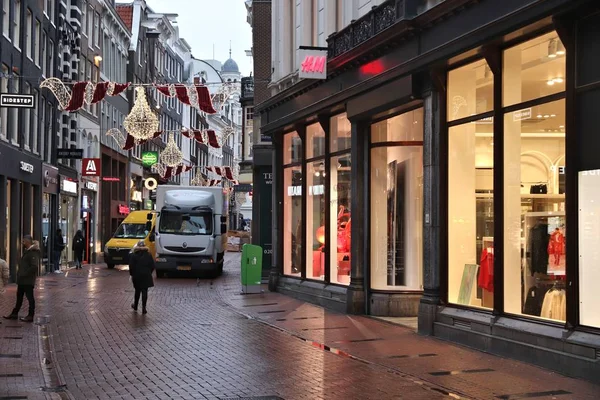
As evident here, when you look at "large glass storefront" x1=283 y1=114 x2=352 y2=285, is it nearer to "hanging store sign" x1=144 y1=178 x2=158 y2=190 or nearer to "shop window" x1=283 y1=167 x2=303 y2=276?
"shop window" x1=283 y1=167 x2=303 y2=276

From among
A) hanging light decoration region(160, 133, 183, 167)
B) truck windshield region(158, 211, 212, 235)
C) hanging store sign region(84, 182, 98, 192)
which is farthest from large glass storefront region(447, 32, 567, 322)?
hanging light decoration region(160, 133, 183, 167)

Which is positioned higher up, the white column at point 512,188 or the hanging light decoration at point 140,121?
the hanging light decoration at point 140,121

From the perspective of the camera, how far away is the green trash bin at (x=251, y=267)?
2742 centimetres

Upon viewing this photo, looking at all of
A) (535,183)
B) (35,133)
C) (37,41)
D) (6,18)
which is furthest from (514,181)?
(37,41)

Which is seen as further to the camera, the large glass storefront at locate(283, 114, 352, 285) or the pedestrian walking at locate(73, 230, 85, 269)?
Answer: the pedestrian walking at locate(73, 230, 85, 269)

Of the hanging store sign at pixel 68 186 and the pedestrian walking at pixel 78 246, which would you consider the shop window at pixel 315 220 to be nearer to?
the hanging store sign at pixel 68 186

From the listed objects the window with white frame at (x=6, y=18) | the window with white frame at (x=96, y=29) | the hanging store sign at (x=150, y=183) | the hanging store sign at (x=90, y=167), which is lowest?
the hanging store sign at (x=90, y=167)

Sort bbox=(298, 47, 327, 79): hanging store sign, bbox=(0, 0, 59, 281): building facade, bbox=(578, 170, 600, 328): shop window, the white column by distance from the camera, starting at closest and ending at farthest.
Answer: bbox=(578, 170, 600, 328): shop window < the white column < bbox=(298, 47, 327, 79): hanging store sign < bbox=(0, 0, 59, 281): building facade

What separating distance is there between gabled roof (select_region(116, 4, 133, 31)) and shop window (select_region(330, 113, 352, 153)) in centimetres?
4811

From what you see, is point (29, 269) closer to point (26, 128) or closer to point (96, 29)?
point (26, 128)

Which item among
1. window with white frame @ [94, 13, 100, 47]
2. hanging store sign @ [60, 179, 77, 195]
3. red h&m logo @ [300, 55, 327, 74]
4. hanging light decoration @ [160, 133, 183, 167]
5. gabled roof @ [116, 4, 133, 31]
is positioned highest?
gabled roof @ [116, 4, 133, 31]

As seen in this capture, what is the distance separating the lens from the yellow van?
4453 centimetres

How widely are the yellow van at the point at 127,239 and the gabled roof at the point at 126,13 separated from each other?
2554cm

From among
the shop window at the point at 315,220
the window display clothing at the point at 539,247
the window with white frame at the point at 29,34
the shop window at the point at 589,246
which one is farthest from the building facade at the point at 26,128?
the shop window at the point at 589,246
